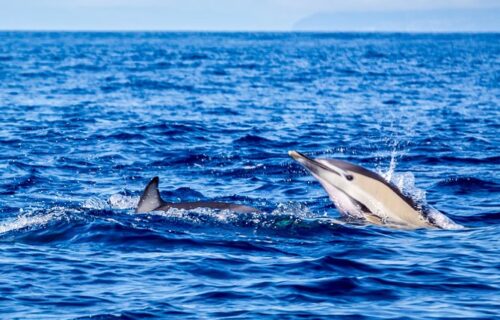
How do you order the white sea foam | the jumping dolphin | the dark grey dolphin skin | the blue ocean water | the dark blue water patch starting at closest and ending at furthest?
the blue ocean water, the jumping dolphin, the white sea foam, the dark grey dolphin skin, the dark blue water patch

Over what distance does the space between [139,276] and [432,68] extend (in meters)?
70.6

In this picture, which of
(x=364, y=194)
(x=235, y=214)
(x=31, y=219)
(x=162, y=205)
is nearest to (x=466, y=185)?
(x=364, y=194)

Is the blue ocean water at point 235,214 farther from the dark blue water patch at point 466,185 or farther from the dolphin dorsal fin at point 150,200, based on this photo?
the dolphin dorsal fin at point 150,200

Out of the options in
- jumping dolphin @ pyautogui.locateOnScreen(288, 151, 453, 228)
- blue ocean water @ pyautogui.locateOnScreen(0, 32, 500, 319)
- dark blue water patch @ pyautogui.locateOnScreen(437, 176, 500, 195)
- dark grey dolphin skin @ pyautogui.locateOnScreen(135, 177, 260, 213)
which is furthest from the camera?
dark blue water patch @ pyautogui.locateOnScreen(437, 176, 500, 195)

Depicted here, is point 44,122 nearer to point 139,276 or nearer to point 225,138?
point 225,138

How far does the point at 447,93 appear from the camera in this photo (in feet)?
167

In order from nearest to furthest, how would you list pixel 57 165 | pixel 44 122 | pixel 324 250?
pixel 324 250
pixel 57 165
pixel 44 122

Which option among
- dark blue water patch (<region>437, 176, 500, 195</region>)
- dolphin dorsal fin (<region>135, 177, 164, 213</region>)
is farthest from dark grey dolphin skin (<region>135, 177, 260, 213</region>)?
dark blue water patch (<region>437, 176, 500, 195</region>)

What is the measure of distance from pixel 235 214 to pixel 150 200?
150 centimetres

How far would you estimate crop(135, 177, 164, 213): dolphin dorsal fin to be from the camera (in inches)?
648

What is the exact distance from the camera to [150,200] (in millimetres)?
16750

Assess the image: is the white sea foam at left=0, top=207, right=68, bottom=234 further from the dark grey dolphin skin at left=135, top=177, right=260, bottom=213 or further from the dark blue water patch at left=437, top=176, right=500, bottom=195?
the dark blue water patch at left=437, top=176, right=500, bottom=195

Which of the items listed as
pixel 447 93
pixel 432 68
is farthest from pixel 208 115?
pixel 432 68

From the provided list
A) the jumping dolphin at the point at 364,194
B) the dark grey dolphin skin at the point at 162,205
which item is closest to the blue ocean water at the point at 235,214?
the dark grey dolphin skin at the point at 162,205
